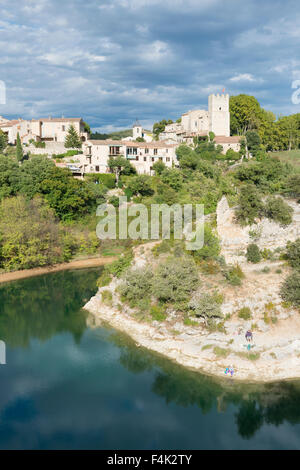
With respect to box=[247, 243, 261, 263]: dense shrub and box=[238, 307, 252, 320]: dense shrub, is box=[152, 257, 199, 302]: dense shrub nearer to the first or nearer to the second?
box=[238, 307, 252, 320]: dense shrub

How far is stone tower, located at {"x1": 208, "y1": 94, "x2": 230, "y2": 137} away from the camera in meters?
48.1

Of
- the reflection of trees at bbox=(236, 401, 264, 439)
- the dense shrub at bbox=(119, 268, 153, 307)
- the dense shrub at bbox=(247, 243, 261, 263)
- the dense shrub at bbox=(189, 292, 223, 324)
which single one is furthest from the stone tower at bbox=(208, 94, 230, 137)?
the reflection of trees at bbox=(236, 401, 264, 439)

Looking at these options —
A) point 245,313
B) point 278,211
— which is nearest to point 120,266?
point 245,313

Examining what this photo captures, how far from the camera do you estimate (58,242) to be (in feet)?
103

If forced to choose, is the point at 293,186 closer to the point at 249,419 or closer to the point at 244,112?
the point at 249,419

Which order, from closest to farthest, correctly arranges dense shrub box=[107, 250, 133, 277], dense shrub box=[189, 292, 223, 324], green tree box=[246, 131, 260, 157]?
dense shrub box=[189, 292, 223, 324] → dense shrub box=[107, 250, 133, 277] → green tree box=[246, 131, 260, 157]

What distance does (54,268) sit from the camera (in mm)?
31109

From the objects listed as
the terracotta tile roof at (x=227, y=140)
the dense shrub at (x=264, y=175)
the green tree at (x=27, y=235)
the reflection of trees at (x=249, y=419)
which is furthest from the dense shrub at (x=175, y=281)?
the terracotta tile roof at (x=227, y=140)

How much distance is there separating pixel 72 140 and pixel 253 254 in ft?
108

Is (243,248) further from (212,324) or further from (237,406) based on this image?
(237,406)

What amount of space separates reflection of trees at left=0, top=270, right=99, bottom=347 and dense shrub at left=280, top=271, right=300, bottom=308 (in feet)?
37.6

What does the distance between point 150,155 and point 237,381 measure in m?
32.7
